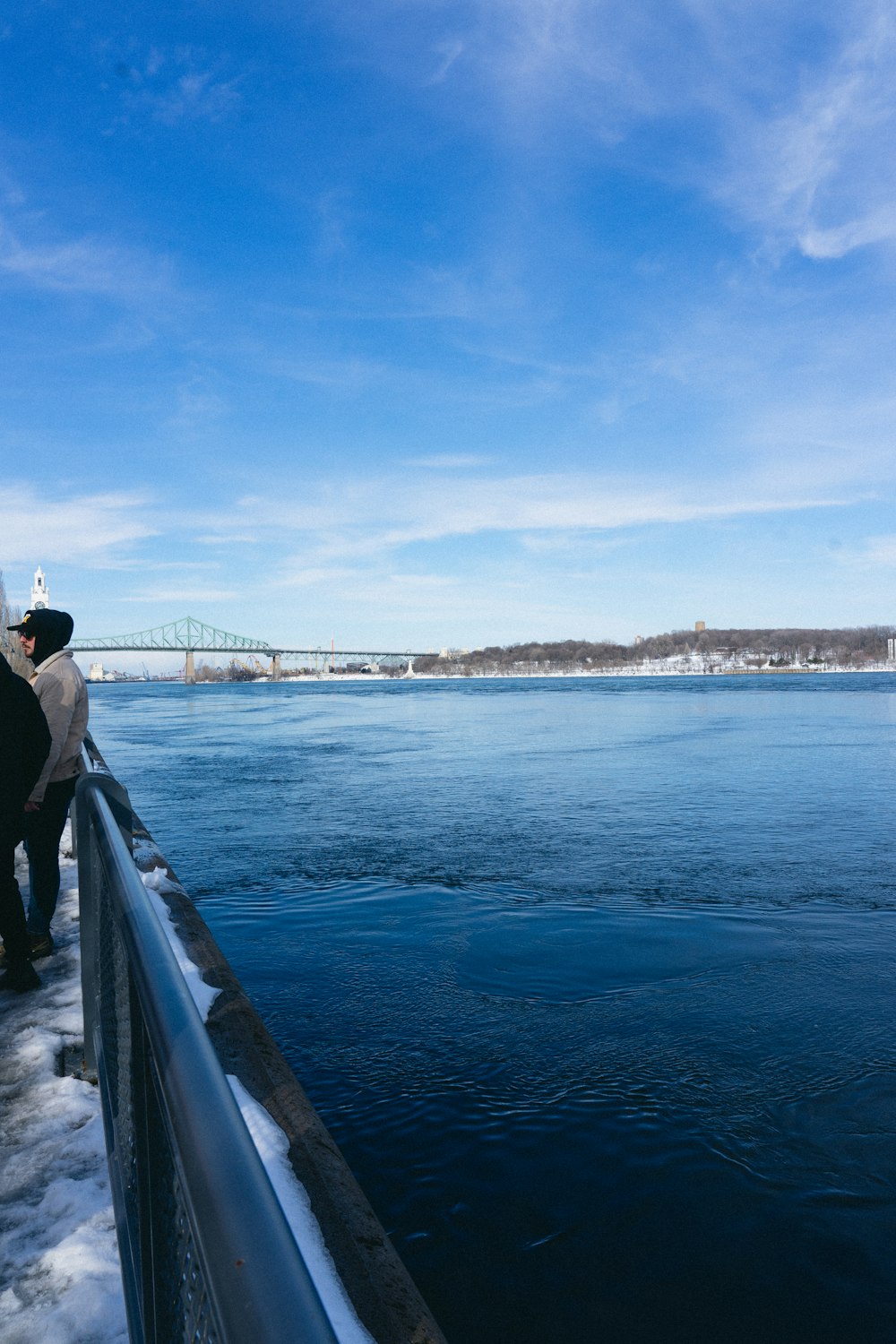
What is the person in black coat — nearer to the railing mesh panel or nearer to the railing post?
the railing post

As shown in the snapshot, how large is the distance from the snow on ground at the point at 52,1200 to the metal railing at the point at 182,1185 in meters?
0.16

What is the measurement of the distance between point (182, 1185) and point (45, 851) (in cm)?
447

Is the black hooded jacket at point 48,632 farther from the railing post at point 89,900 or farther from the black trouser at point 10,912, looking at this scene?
the railing post at point 89,900

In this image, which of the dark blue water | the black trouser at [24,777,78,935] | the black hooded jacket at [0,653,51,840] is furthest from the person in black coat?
the dark blue water

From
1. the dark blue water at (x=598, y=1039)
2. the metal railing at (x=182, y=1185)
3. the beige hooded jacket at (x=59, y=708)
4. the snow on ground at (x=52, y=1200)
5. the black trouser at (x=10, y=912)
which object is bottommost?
the dark blue water at (x=598, y=1039)

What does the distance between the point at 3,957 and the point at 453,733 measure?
2172cm

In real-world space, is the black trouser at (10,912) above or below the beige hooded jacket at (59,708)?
below

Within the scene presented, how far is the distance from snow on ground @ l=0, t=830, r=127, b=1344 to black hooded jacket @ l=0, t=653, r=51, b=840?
2.92 ft

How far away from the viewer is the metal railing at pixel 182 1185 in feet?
2.23

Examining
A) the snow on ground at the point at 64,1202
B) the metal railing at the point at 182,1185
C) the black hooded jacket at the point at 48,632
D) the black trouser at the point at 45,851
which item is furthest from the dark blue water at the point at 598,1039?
the black hooded jacket at the point at 48,632

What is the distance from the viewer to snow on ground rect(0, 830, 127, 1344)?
6.54ft

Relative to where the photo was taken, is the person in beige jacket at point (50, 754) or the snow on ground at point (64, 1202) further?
the person in beige jacket at point (50, 754)

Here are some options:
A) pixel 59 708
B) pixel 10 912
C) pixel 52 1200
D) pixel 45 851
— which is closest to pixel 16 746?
pixel 10 912

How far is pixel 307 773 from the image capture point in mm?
16359
